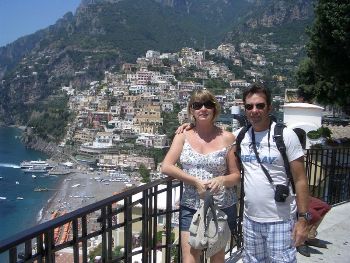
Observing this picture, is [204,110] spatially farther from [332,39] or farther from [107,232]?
[332,39]

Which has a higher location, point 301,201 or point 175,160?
point 175,160

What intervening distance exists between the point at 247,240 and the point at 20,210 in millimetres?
52559

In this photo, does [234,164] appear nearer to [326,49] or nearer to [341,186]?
[341,186]

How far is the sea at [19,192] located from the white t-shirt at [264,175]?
3146 centimetres

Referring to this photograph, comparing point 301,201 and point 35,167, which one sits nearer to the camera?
point 301,201

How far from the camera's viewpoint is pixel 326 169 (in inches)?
209

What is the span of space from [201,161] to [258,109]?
0.40 metres

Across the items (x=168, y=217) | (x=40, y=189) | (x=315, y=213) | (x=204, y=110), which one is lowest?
(x=40, y=189)

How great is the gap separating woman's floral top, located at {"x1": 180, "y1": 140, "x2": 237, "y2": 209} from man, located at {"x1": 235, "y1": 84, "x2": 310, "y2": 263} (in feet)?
0.38

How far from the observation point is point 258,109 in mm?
2309

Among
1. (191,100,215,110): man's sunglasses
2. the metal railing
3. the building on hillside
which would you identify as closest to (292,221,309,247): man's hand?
(191,100,215,110): man's sunglasses

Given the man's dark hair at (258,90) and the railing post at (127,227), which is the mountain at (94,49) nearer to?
the railing post at (127,227)

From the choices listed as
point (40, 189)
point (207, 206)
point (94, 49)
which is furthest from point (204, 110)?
point (94, 49)

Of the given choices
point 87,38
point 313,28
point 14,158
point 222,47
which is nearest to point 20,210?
point 14,158
